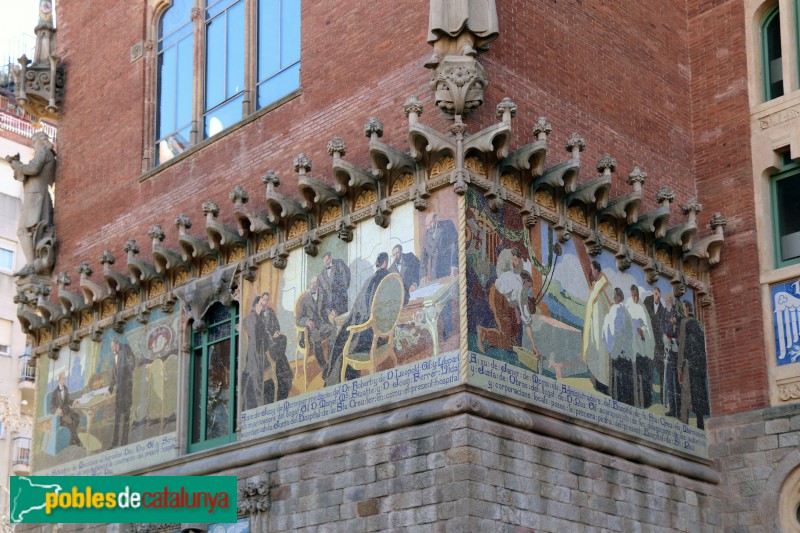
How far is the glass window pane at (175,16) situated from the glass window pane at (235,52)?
Result: 4.41 ft

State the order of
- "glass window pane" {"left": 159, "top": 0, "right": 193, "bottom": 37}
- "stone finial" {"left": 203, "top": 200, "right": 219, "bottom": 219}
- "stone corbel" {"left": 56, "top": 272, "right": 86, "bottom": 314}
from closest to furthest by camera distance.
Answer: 1. "stone finial" {"left": 203, "top": 200, "right": 219, "bottom": 219}
2. "stone corbel" {"left": 56, "top": 272, "right": 86, "bottom": 314}
3. "glass window pane" {"left": 159, "top": 0, "right": 193, "bottom": 37}

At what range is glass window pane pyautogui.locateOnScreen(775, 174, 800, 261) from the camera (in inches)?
802

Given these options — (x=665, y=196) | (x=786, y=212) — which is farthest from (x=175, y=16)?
(x=786, y=212)

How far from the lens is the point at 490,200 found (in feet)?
57.5

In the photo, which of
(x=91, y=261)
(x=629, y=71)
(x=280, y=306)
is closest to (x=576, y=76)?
(x=629, y=71)

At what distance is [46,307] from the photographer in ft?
76.3

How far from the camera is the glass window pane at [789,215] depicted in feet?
66.8

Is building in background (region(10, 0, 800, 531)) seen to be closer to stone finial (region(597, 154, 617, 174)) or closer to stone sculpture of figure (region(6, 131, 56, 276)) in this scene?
stone finial (region(597, 154, 617, 174))

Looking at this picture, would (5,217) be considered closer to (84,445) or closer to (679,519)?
(84,445)

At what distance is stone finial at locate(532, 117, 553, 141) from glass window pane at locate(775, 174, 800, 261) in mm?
4529

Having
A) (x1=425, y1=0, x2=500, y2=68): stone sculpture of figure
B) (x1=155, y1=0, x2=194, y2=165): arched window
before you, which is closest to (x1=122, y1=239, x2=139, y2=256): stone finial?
(x1=155, y1=0, x2=194, y2=165): arched window

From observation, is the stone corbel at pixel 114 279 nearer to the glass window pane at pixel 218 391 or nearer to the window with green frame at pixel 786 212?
the glass window pane at pixel 218 391

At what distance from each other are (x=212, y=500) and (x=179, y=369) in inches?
137

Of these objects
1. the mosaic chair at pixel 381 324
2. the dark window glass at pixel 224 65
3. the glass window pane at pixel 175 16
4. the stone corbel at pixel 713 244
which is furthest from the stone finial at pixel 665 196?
the glass window pane at pixel 175 16
